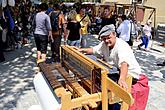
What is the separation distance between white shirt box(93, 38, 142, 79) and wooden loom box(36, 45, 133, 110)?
0.18 m

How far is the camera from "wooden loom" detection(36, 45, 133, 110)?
2.98 meters

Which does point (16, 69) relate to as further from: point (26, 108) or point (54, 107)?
point (54, 107)

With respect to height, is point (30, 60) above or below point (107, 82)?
A: below

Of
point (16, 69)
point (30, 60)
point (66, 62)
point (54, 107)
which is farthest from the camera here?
point (30, 60)

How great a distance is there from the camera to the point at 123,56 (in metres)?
3.28

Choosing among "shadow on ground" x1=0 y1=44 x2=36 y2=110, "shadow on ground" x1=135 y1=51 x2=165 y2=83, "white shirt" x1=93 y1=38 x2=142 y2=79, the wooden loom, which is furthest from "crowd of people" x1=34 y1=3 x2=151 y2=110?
"shadow on ground" x1=135 y1=51 x2=165 y2=83

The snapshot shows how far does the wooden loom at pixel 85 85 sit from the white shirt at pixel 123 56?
18cm

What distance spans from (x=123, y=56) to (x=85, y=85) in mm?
678

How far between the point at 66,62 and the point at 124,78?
1.48m

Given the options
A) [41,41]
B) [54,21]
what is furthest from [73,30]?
[41,41]

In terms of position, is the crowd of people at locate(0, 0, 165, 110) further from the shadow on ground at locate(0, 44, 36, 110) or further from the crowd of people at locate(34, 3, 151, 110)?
the shadow on ground at locate(0, 44, 36, 110)

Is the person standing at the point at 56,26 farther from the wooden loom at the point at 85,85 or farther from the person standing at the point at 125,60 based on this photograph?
the person standing at the point at 125,60

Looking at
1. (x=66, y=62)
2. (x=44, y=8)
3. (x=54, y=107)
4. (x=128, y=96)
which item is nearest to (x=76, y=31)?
(x=44, y=8)

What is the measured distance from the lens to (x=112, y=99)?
3.17 meters
